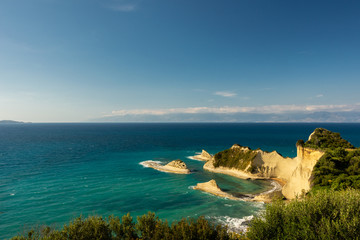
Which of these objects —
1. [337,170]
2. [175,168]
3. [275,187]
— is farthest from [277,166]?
[175,168]

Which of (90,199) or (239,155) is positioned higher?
(239,155)

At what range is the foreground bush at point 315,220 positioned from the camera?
1653cm

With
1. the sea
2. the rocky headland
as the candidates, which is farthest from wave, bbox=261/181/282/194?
the sea

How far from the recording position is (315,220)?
742 inches

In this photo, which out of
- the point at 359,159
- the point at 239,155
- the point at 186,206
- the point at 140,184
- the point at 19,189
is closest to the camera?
the point at 359,159

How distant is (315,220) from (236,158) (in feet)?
184

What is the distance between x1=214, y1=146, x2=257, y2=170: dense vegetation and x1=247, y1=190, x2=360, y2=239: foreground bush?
48.9 m

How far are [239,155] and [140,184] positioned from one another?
40.9m

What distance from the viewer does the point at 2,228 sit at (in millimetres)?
32719

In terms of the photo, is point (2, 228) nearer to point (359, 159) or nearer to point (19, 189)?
point (19, 189)

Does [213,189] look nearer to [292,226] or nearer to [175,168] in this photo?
[175,168]

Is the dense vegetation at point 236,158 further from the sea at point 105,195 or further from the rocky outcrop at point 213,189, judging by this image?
the rocky outcrop at point 213,189

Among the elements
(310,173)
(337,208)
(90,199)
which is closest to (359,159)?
(310,173)

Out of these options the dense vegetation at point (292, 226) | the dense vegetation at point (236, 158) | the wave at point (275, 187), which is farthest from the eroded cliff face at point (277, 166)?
the dense vegetation at point (292, 226)
